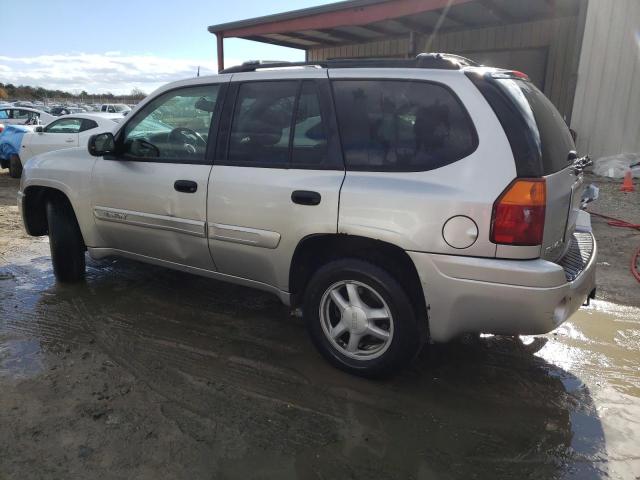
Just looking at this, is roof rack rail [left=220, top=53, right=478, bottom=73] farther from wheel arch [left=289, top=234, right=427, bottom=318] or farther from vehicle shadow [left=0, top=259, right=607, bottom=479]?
vehicle shadow [left=0, top=259, right=607, bottom=479]

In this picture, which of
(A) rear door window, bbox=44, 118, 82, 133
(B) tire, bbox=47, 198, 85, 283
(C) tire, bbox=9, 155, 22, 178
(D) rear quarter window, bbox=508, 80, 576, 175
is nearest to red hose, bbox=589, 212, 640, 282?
(D) rear quarter window, bbox=508, 80, 576, 175

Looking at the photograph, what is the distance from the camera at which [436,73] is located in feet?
9.11

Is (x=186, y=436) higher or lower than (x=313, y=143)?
lower

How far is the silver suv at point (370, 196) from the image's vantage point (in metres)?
2.56

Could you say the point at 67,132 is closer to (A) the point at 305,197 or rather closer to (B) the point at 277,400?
(A) the point at 305,197

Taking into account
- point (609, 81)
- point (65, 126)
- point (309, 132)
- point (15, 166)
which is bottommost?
point (15, 166)

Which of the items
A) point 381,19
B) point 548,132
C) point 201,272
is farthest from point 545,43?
point 201,272

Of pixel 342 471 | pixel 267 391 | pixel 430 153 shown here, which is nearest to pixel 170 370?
pixel 267 391

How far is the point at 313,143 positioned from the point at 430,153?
762 mm

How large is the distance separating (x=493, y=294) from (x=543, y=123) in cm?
103

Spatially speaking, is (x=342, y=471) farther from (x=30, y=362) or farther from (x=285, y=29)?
(x=285, y=29)

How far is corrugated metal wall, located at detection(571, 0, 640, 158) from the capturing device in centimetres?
987

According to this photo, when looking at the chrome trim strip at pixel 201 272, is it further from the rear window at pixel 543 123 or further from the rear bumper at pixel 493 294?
the rear window at pixel 543 123

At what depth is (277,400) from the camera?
2.90 meters
